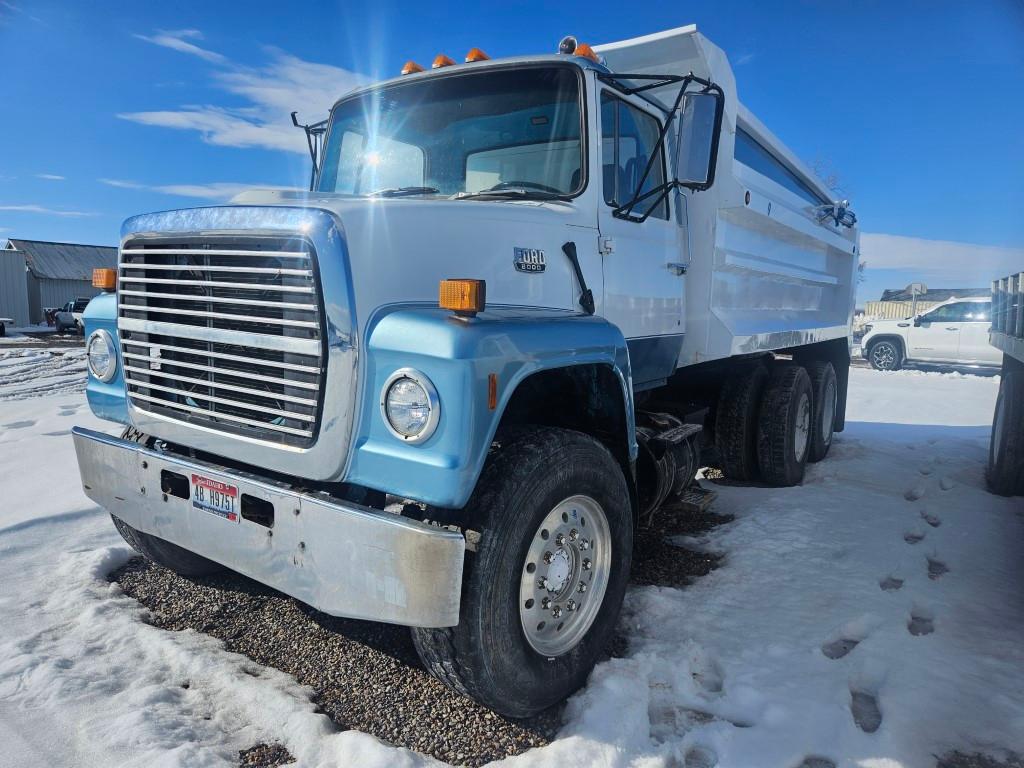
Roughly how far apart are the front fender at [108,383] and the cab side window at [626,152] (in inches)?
96.5

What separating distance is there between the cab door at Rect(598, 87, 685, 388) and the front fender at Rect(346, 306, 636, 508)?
1.21m

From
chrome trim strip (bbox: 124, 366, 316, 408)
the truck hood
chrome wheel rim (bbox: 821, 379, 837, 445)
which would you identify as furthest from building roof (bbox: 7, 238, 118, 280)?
the truck hood

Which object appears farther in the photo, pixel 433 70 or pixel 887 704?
pixel 433 70

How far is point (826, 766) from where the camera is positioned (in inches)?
94.3

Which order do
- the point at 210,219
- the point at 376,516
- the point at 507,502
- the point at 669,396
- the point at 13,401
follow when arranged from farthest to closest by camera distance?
the point at 13,401 < the point at 669,396 < the point at 210,219 < the point at 507,502 < the point at 376,516

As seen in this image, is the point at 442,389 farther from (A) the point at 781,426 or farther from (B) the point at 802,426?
(B) the point at 802,426

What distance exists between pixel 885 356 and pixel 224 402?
19199mm

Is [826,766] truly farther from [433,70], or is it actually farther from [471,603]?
[433,70]

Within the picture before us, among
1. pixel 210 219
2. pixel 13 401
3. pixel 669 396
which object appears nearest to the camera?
pixel 210 219

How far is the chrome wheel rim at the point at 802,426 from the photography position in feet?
20.5

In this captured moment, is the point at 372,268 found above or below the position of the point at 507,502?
above

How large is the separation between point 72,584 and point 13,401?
7483 mm

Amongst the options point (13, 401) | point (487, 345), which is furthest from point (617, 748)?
point (13, 401)

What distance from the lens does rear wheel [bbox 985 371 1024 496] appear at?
5727 millimetres
